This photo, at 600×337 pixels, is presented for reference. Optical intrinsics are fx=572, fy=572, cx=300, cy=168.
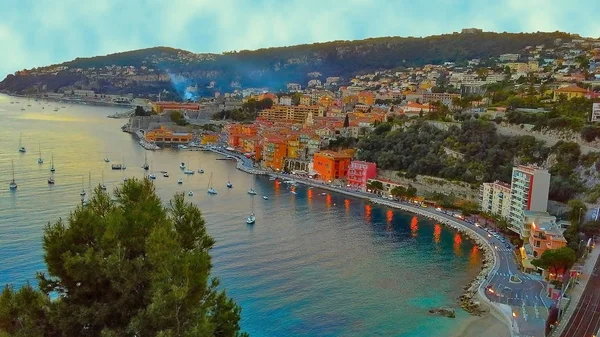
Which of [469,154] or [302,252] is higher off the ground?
[469,154]

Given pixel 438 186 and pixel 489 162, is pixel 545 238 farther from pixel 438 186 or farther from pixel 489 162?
pixel 438 186

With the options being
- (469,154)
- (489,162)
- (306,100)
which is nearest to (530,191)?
(489,162)

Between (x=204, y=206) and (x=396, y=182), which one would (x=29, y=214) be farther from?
(x=396, y=182)

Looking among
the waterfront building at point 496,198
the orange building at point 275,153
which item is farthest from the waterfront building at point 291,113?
the waterfront building at point 496,198

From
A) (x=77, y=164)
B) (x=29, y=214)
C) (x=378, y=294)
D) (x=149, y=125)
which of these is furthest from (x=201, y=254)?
(x=149, y=125)

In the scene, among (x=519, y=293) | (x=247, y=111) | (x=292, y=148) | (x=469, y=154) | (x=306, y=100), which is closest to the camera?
(x=519, y=293)

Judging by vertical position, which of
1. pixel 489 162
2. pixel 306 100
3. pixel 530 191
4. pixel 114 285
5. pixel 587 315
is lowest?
pixel 587 315

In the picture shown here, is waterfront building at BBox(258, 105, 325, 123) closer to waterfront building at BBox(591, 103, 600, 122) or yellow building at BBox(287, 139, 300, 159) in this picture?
yellow building at BBox(287, 139, 300, 159)
